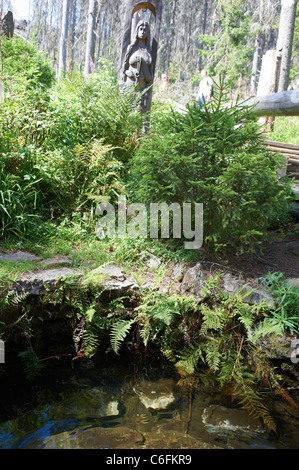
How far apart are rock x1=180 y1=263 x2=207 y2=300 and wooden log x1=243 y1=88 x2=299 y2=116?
105 inches

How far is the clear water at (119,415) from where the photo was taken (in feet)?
8.02

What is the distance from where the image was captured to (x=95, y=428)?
8.38ft

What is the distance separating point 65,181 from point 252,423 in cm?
348

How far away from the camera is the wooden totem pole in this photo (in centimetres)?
600

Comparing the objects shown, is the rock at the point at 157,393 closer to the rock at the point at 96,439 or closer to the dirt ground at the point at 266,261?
the rock at the point at 96,439

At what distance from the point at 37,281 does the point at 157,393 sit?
5.03ft

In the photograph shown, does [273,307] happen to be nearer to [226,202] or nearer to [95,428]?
[226,202]

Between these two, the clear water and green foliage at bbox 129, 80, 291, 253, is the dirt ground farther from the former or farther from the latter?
the clear water

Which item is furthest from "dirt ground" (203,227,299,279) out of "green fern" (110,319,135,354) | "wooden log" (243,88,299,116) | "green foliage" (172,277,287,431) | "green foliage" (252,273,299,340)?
"wooden log" (243,88,299,116)

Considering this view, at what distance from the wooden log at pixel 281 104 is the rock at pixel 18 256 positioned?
3605mm

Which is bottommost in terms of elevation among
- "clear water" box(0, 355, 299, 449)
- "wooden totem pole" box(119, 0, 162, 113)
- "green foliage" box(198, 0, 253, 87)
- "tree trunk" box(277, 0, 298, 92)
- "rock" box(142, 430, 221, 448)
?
"clear water" box(0, 355, 299, 449)

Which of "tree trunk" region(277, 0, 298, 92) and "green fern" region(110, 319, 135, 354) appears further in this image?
"tree trunk" region(277, 0, 298, 92)

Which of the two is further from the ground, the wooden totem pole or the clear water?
the wooden totem pole

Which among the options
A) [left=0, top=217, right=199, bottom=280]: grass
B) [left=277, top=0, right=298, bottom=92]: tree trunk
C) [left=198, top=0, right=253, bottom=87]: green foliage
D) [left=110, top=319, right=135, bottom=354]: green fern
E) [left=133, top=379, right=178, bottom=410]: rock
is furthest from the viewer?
[left=198, top=0, right=253, bottom=87]: green foliage
